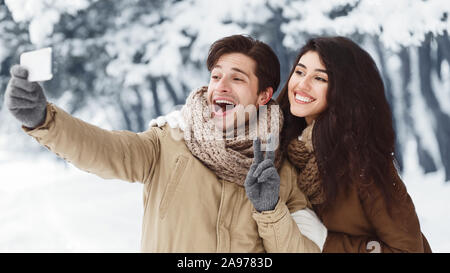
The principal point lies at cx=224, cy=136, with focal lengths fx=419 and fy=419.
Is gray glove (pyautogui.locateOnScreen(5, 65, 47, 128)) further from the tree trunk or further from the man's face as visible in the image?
the tree trunk

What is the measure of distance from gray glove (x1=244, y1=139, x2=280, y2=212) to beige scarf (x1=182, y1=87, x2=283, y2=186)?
0.41 feet

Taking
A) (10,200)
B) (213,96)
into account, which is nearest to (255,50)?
(213,96)

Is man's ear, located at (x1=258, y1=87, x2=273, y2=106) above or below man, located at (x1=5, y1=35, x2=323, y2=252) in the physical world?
above

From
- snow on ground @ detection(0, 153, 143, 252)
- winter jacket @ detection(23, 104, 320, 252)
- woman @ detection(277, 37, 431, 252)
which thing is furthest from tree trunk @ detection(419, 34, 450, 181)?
snow on ground @ detection(0, 153, 143, 252)

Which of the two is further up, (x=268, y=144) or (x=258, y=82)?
(x=258, y=82)

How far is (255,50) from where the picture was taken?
166 centimetres

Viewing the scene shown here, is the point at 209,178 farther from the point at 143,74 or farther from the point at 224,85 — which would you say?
the point at 143,74

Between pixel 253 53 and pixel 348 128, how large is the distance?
1.60ft

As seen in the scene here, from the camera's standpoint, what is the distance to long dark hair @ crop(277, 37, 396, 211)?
167cm

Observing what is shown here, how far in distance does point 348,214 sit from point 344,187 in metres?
0.12

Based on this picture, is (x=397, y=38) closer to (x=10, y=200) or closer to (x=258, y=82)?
(x=258, y=82)

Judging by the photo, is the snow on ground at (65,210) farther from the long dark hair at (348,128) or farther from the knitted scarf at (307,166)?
the knitted scarf at (307,166)

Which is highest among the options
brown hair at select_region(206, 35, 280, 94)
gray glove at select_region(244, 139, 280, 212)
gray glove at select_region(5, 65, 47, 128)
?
brown hair at select_region(206, 35, 280, 94)

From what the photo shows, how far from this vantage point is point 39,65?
1.10m
